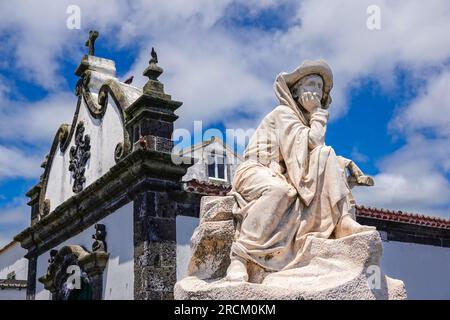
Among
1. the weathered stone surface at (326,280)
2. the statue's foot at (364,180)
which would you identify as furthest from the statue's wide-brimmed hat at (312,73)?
the weathered stone surface at (326,280)

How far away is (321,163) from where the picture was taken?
16.0ft

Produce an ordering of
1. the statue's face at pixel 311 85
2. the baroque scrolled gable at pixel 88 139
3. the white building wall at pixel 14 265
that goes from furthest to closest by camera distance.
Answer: the white building wall at pixel 14 265 → the baroque scrolled gable at pixel 88 139 → the statue's face at pixel 311 85

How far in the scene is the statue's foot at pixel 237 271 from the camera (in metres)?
4.42

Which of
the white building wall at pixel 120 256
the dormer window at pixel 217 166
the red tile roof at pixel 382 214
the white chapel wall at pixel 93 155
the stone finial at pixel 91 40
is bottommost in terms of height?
the white building wall at pixel 120 256

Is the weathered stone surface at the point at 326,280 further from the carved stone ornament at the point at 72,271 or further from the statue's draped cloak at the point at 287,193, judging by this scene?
the carved stone ornament at the point at 72,271

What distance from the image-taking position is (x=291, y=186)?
15.8 ft

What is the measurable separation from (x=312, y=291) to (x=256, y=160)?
125 cm

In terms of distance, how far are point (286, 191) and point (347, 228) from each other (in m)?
0.49

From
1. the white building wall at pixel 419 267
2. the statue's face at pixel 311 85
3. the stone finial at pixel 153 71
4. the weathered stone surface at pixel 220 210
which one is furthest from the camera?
the white building wall at pixel 419 267

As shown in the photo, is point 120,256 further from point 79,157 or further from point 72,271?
point 79,157

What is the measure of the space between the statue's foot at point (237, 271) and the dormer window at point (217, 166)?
1045cm

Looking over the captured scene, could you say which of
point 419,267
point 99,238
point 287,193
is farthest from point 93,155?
point 287,193
